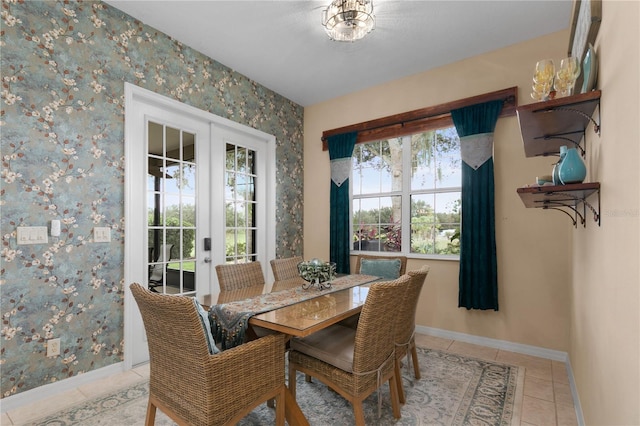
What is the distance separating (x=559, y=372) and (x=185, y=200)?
3650 mm

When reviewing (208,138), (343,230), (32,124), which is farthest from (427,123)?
(32,124)

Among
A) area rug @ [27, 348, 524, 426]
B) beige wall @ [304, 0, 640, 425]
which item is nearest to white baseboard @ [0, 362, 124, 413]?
area rug @ [27, 348, 524, 426]

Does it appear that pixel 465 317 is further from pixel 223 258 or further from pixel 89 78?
pixel 89 78

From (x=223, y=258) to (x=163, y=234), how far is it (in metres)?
0.74

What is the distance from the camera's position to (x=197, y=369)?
52.0 inches

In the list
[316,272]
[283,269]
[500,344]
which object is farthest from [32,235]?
[500,344]

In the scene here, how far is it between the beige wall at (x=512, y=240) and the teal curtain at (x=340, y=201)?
33.1 inches

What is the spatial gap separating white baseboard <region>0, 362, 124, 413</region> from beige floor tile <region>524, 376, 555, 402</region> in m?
3.14

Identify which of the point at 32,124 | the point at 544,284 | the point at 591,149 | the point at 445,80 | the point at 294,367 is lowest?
the point at 294,367

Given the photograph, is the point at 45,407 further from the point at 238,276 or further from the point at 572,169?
the point at 572,169

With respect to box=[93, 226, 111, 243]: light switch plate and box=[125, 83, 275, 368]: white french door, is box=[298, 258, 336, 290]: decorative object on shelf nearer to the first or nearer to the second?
box=[125, 83, 275, 368]: white french door

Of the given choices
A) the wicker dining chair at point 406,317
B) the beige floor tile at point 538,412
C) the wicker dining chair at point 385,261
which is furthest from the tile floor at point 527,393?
the wicker dining chair at point 385,261

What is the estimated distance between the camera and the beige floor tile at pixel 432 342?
3.10 metres

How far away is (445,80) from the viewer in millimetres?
3426
